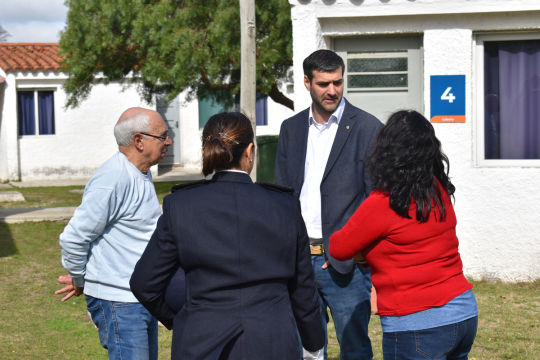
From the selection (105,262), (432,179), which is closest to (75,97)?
(105,262)

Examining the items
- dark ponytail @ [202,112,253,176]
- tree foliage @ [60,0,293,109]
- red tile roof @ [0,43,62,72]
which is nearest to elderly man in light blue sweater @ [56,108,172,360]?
dark ponytail @ [202,112,253,176]

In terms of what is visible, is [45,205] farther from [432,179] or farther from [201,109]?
[432,179]

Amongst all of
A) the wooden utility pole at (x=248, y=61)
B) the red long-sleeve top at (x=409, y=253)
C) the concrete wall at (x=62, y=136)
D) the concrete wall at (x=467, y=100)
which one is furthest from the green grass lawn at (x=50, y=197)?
the red long-sleeve top at (x=409, y=253)

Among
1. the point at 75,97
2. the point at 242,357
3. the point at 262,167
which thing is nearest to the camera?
the point at 242,357

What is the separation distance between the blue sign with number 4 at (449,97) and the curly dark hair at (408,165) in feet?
12.2

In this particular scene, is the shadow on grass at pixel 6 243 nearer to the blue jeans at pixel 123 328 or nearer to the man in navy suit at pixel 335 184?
the blue jeans at pixel 123 328

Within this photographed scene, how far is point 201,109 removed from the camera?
19438 mm

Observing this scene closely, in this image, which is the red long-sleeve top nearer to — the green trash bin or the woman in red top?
the woman in red top

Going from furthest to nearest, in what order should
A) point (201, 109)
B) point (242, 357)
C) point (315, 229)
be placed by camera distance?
point (201, 109) < point (315, 229) < point (242, 357)

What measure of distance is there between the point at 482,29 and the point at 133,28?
660cm

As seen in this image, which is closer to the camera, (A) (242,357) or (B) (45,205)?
(A) (242,357)

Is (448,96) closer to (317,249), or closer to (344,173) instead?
(344,173)

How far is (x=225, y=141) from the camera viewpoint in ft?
7.43

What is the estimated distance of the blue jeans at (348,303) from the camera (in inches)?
129
